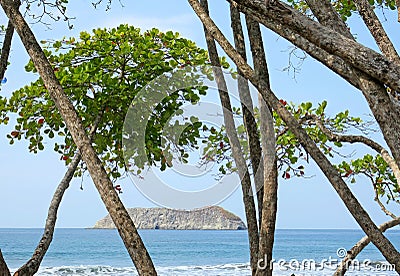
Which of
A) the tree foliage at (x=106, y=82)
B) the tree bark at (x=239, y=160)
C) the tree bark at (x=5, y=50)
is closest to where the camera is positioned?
the tree bark at (x=239, y=160)

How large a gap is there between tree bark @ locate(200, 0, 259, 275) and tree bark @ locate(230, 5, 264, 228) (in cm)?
8

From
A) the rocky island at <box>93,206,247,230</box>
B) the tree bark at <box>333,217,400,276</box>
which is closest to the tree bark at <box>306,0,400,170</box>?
the tree bark at <box>333,217,400,276</box>

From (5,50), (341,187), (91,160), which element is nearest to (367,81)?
(341,187)

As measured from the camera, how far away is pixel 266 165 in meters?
3.15

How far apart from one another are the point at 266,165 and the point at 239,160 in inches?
14.3

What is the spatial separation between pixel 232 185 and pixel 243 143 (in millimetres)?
492

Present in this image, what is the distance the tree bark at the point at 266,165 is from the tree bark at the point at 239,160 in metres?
0.14

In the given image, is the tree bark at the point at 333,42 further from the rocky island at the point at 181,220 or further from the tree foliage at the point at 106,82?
the rocky island at the point at 181,220

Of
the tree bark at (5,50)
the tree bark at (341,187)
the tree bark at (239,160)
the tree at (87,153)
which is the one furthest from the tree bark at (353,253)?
the tree bark at (5,50)

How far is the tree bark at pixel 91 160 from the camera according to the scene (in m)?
2.34

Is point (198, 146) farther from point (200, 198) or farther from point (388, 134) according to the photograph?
point (388, 134)

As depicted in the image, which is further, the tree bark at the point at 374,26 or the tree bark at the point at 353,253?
Result: the tree bark at the point at 353,253

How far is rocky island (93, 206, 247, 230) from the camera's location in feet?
129

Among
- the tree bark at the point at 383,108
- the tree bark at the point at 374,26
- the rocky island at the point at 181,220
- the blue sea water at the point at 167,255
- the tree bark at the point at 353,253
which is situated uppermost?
the rocky island at the point at 181,220
